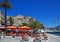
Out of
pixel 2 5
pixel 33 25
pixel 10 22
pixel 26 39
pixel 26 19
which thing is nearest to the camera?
pixel 26 39

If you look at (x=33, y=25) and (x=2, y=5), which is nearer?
(x=2, y=5)

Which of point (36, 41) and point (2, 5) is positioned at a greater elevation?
point (2, 5)

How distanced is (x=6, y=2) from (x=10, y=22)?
125 ft

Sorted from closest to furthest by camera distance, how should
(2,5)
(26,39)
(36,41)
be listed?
(36,41) < (26,39) < (2,5)

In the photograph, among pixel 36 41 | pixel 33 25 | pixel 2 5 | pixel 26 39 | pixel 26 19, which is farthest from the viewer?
pixel 26 19

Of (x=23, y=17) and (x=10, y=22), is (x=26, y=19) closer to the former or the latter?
(x=23, y=17)

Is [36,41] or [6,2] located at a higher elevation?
[6,2]

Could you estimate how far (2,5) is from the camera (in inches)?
1762

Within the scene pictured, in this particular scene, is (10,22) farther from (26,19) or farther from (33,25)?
(26,19)

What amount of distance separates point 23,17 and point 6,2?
232 feet

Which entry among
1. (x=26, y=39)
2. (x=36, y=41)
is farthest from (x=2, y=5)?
(x=36, y=41)

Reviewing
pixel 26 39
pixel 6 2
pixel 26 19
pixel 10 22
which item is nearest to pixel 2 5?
pixel 6 2

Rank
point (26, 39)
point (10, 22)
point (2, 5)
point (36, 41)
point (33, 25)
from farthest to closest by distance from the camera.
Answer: point (10, 22) → point (33, 25) → point (2, 5) → point (26, 39) → point (36, 41)

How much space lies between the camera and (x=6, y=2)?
150 ft
